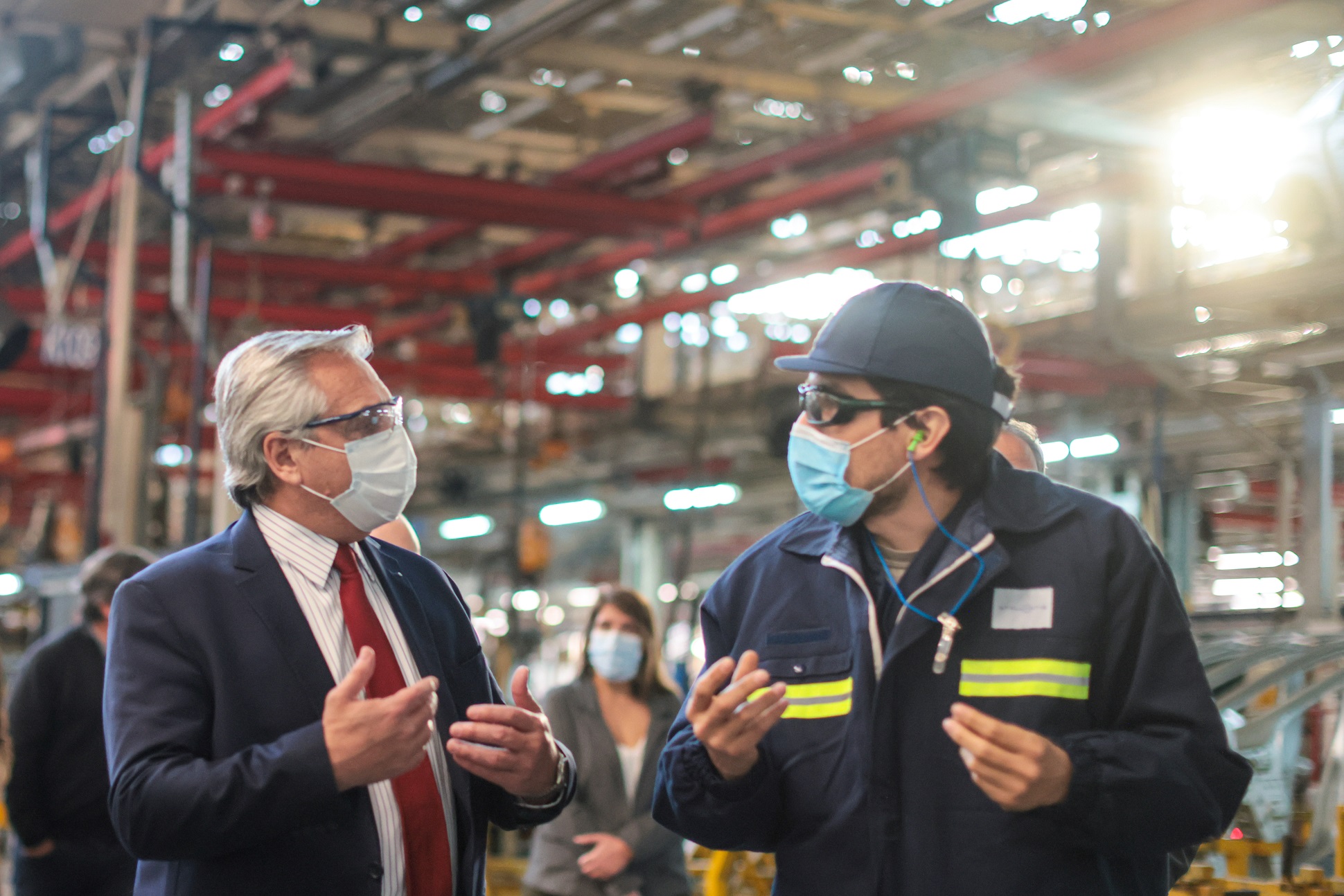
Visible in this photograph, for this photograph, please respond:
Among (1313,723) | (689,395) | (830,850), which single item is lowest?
(1313,723)

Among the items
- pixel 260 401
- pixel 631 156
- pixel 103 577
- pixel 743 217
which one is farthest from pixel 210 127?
pixel 260 401

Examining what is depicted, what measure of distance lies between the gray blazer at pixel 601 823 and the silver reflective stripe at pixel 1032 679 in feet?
8.16

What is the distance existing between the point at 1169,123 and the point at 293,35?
11.9 ft

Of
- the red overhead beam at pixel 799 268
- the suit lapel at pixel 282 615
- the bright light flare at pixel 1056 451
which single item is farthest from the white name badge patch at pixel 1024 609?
the bright light flare at pixel 1056 451

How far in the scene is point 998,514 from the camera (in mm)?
2051

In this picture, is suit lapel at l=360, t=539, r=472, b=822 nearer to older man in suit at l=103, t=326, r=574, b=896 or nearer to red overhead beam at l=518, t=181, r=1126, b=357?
older man in suit at l=103, t=326, r=574, b=896

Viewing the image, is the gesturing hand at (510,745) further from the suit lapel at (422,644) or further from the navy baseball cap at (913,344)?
the navy baseball cap at (913,344)

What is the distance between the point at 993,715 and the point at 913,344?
0.55 m

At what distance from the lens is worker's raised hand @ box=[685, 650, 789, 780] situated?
1.90 metres

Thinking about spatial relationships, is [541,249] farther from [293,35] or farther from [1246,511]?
[1246,511]

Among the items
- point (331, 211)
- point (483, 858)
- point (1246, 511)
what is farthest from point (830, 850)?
point (1246, 511)

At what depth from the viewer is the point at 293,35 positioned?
598 cm

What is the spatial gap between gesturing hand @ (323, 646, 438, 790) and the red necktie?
16 centimetres

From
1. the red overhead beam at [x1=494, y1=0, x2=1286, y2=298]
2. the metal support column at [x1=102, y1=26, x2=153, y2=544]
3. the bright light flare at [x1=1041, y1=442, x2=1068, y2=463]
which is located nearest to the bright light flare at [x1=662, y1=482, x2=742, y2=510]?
the bright light flare at [x1=1041, y1=442, x2=1068, y2=463]
